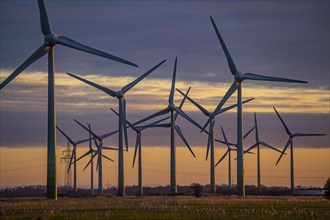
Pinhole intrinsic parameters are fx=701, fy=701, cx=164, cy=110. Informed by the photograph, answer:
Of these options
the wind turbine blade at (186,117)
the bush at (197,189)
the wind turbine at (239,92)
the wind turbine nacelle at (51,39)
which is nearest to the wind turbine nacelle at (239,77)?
the wind turbine at (239,92)

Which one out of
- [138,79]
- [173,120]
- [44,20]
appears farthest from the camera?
[173,120]

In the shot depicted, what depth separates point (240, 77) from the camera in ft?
356

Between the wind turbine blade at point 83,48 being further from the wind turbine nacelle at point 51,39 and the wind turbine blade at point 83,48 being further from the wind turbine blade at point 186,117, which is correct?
the wind turbine blade at point 186,117

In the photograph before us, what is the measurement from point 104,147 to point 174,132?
93.6 ft

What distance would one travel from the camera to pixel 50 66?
82625mm

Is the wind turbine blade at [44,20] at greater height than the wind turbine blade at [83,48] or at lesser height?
greater

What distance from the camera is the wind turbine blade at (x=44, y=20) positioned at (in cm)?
8181

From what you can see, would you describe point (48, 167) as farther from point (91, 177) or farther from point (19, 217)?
point (91, 177)

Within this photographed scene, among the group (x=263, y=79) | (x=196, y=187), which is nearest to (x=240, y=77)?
(x=263, y=79)

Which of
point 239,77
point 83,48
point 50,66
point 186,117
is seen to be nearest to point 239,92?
point 239,77

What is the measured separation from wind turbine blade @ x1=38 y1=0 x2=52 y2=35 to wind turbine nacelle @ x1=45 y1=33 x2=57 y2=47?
117 cm

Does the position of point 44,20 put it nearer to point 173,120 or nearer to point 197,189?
point 197,189

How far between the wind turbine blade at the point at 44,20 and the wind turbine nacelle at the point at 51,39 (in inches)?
46.1

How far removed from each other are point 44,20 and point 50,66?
6229 mm
